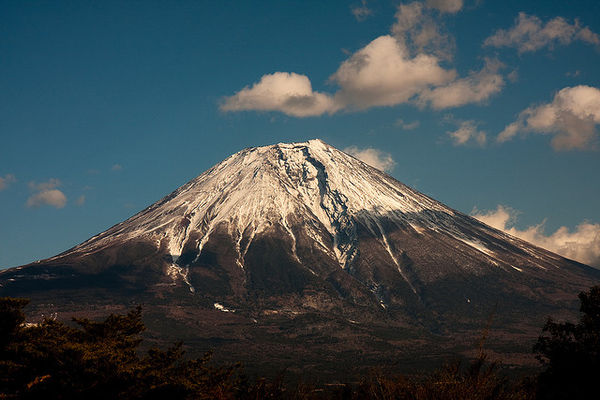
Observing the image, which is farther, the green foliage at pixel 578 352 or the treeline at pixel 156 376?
the green foliage at pixel 578 352

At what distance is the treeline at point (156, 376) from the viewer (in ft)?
33.4

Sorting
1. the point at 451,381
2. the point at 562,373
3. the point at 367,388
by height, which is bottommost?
the point at 562,373

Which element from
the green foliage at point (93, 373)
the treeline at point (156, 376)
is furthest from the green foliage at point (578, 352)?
the green foliage at point (93, 373)

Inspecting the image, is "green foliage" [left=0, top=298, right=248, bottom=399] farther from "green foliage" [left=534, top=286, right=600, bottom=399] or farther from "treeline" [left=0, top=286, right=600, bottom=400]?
"green foliage" [left=534, top=286, right=600, bottom=399]

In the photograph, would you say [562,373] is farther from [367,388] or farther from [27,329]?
[27,329]

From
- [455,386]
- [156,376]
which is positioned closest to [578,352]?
[156,376]

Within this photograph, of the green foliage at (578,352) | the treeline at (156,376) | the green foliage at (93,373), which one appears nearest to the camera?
the treeline at (156,376)

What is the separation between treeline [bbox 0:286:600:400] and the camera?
10.2 metres

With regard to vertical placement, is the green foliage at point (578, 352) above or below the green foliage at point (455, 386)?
below

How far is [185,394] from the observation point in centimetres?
2442

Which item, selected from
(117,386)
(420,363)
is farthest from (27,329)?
(420,363)

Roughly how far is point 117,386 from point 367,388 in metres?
14.7

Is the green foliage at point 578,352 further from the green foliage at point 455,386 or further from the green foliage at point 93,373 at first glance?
the green foliage at point 455,386

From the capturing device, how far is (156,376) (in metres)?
25.4
